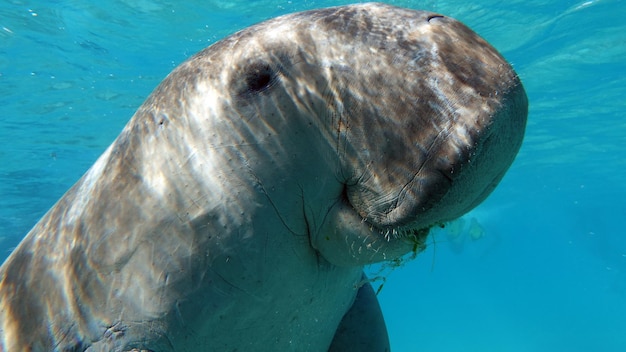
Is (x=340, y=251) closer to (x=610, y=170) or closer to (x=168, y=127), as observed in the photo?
(x=168, y=127)

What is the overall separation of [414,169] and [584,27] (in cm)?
1808

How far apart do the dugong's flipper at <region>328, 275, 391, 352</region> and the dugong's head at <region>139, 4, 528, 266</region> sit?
3.02 ft

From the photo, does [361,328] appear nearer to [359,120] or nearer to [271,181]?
[271,181]

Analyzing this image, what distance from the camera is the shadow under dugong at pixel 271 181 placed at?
1.41 meters

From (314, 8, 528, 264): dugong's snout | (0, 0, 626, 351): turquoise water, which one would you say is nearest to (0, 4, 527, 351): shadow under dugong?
(314, 8, 528, 264): dugong's snout

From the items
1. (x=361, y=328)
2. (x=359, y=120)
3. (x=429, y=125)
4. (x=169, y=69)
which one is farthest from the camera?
(x=169, y=69)

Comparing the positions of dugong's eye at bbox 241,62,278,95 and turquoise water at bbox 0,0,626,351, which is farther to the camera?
turquoise water at bbox 0,0,626,351

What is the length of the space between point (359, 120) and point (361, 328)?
1.52 meters

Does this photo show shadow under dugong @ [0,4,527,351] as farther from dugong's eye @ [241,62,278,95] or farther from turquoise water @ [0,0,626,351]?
turquoise water @ [0,0,626,351]

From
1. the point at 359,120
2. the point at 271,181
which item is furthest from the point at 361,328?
the point at 359,120

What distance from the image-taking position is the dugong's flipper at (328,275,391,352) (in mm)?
2607

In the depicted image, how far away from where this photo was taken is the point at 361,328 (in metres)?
2.62

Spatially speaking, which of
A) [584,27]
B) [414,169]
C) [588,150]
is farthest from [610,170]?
[414,169]

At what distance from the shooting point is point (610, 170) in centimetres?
3238
